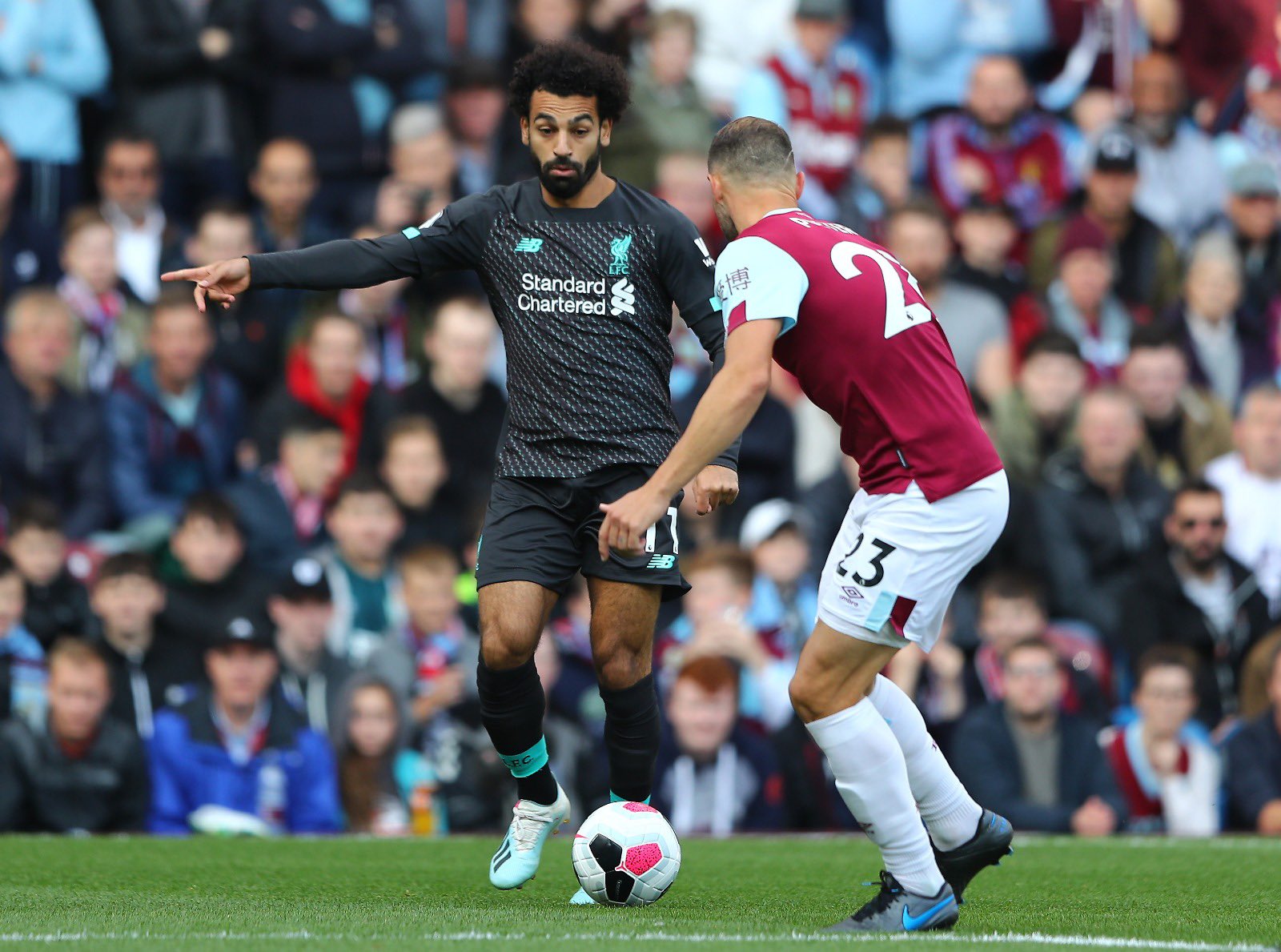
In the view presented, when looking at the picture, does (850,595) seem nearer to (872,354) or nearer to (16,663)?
(872,354)

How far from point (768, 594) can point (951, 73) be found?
17.9 feet

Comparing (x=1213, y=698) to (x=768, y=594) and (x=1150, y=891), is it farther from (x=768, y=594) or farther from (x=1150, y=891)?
(x=1150, y=891)

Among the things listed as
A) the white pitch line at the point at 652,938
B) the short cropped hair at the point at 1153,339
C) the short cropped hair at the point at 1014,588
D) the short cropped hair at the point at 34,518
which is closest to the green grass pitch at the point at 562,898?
the white pitch line at the point at 652,938

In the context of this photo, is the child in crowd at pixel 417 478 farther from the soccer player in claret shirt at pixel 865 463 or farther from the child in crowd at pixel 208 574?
the soccer player in claret shirt at pixel 865 463

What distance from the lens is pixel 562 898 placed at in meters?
6.82

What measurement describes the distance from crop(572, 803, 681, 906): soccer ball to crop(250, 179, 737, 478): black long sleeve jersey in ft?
3.73

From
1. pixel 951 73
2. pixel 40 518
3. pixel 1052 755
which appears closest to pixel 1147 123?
pixel 951 73

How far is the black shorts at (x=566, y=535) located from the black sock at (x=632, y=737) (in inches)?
15.0

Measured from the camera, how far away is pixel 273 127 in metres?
13.1

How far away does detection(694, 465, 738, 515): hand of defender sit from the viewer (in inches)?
245

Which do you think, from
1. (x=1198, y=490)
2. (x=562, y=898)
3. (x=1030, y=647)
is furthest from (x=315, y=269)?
(x=1198, y=490)

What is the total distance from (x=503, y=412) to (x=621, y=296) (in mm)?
5089

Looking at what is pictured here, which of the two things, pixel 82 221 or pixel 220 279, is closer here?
pixel 220 279

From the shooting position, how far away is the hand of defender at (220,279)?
6.38 metres
